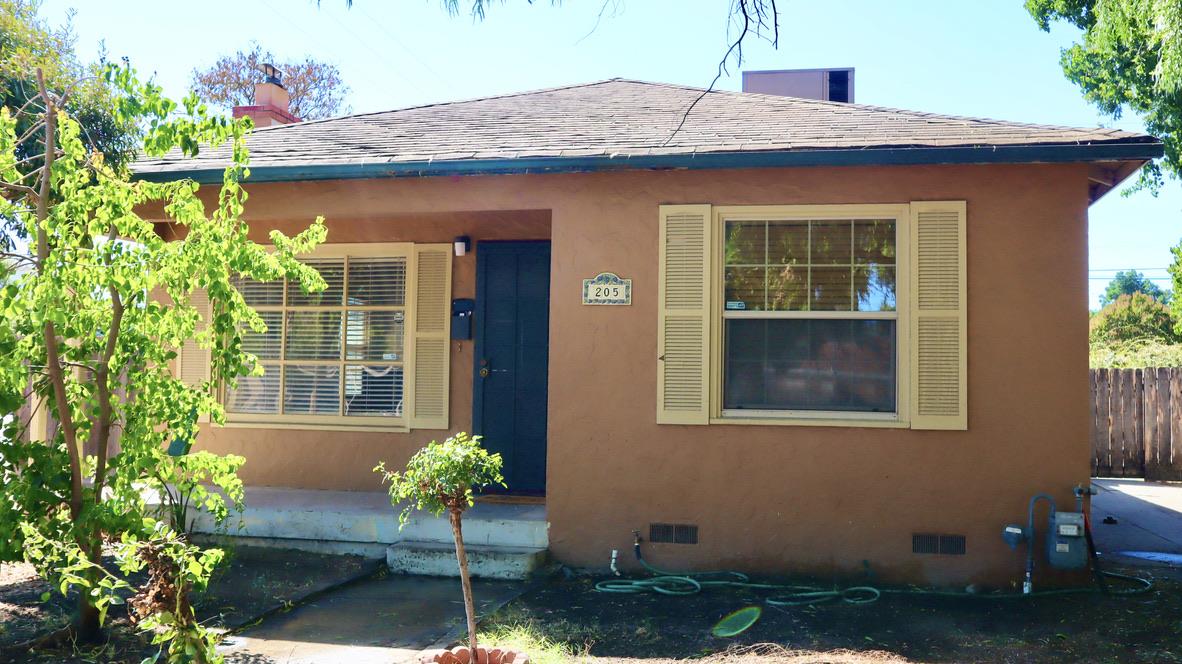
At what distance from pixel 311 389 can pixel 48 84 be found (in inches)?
185

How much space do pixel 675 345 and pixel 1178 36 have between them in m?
4.05

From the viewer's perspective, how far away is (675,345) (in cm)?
641

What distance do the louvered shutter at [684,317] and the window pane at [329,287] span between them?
3.21 meters

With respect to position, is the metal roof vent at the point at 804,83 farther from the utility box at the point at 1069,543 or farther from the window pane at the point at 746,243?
the utility box at the point at 1069,543

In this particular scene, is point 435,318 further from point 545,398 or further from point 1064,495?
point 1064,495

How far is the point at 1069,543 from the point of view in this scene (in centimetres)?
574

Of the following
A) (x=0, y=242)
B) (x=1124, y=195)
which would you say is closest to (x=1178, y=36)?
(x=1124, y=195)

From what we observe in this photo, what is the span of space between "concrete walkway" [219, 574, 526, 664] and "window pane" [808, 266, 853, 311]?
283cm

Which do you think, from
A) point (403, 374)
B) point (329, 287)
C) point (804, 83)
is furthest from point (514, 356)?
Result: point (804, 83)

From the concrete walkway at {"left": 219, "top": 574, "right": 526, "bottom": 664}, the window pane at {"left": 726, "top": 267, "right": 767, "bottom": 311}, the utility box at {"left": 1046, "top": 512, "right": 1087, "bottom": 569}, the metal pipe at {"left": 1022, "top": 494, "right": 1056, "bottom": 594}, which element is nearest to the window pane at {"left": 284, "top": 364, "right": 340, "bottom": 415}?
the concrete walkway at {"left": 219, "top": 574, "right": 526, "bottom": 664}

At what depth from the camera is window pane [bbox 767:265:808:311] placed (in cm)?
638

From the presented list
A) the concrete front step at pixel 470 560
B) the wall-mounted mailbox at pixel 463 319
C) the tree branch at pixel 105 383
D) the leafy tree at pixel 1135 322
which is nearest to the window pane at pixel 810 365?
the concrete front step at pixel 470 560

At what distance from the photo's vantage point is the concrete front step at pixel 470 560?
6305mm

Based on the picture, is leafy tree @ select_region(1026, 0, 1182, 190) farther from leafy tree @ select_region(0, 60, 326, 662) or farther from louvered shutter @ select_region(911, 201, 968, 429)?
leafy tree @ select_region(0, 60, 326, 662)
